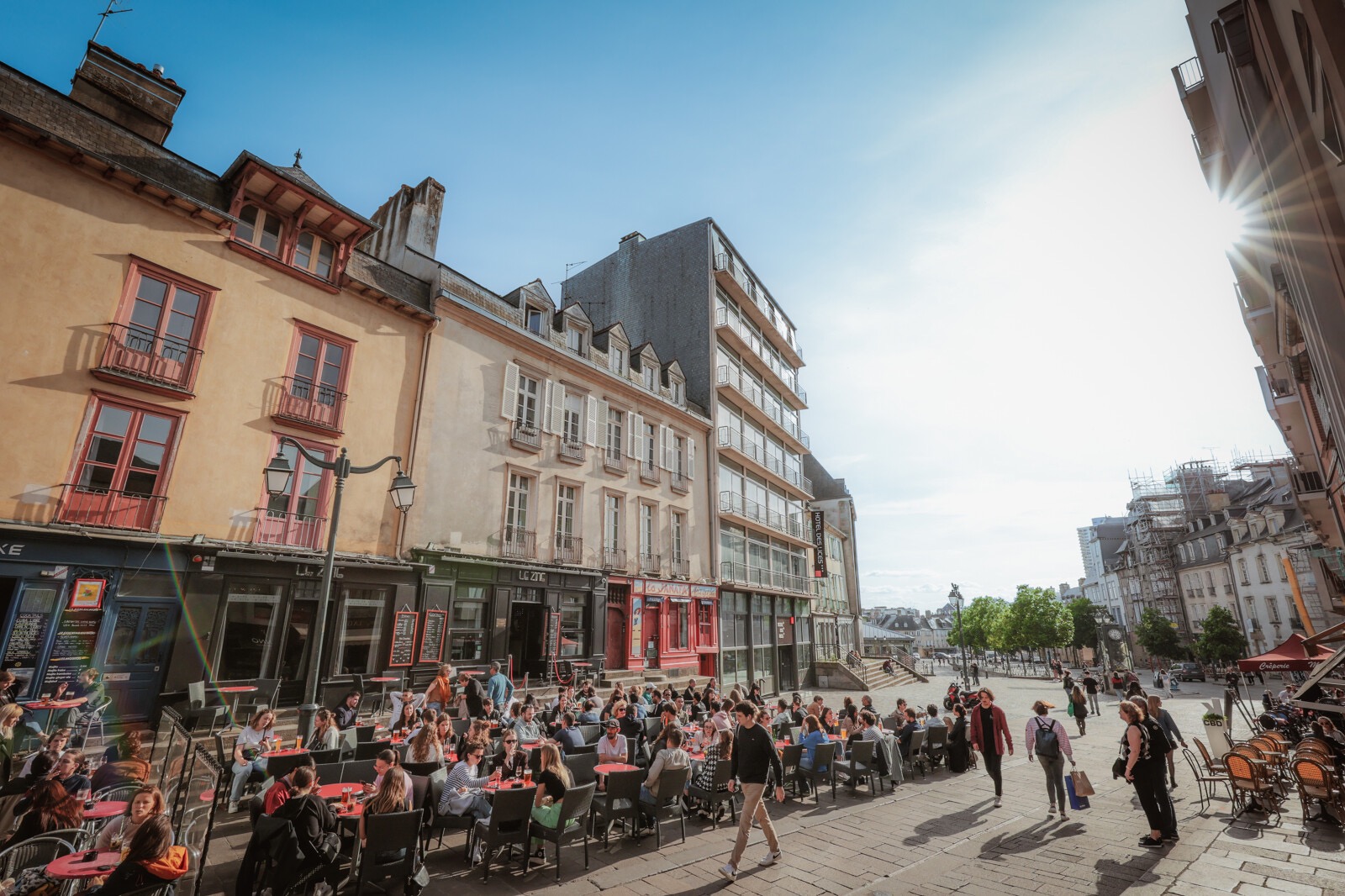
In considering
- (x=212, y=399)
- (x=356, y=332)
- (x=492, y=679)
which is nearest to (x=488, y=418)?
(x=356, y=332)

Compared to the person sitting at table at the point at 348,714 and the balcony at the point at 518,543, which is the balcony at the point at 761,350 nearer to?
the balcony at the point at 518,543

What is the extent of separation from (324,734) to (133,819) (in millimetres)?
4110

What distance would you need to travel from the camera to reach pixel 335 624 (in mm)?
13820

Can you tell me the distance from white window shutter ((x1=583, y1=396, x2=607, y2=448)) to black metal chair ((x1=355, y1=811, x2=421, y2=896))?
16.0m

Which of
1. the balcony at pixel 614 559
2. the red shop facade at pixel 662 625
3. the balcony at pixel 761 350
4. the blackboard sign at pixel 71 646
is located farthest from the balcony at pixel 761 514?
the blackboard sign at pixel 71 646

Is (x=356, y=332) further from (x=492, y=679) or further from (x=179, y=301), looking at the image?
(x=492, y=679)

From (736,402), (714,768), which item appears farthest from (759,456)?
(714,768)

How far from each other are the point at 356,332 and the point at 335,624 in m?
7.75

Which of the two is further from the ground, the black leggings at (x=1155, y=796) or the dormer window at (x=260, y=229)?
the dormer window at (x=260, y=229)

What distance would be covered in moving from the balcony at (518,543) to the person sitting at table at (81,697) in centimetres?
886

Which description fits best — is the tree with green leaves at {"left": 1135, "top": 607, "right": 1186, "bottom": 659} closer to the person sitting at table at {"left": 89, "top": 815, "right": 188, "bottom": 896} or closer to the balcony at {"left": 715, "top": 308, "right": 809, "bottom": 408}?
the balcony at {"left": 715, "top": 308, "right": 809, "bottom": 408}

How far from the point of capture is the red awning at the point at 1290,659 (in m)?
14.0

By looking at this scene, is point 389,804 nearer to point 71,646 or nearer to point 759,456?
point 71,646

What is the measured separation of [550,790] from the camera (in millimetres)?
6828
